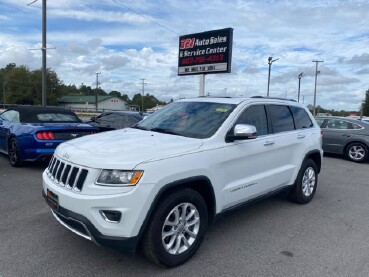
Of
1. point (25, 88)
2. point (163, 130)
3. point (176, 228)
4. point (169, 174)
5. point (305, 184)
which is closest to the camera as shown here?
point (169, 174)

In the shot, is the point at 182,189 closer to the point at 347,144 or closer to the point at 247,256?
the point at 247,256

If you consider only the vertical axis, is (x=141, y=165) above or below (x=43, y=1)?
below

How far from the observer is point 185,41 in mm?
16969

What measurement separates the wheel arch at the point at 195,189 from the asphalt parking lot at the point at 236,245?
20.4 inches

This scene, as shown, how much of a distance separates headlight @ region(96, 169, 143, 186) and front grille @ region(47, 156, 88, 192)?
8.0 inches

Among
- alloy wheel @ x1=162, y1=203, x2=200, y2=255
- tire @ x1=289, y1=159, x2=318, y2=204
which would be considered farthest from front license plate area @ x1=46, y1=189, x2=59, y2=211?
tire @ x1=289, y1=159, x2=318, y2=204

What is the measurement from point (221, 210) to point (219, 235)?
555 millimetres

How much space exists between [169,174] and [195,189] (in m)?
0.59

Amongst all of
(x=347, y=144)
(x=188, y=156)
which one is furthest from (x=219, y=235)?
(x=347, y=144)

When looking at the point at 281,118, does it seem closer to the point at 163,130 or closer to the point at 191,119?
the point at 191,119

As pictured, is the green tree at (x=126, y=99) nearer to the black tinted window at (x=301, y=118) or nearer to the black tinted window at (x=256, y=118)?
the black tinted window at (x=301, y=118)

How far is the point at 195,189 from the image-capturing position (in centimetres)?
385

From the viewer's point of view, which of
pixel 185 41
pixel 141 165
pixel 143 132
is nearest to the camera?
pixel 141 165

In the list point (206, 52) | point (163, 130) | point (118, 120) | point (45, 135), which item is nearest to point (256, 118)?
point (163, 130)
